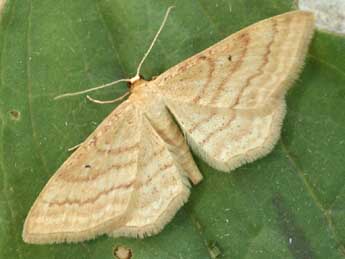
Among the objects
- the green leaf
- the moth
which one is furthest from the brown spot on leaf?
the moth

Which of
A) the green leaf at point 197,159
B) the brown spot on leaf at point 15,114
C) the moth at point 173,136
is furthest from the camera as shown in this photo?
the brown spot on leaf at point 15,114

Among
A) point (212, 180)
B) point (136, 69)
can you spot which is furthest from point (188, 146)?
point (136, 69)

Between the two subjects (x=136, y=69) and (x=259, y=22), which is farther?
(x=136, y=69)

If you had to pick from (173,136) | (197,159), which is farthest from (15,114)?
(197,159)

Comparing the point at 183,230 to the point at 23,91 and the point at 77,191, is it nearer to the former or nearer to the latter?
the point at 77,191

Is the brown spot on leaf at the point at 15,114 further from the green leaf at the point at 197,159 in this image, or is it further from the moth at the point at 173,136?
the moth at the point at 173,136

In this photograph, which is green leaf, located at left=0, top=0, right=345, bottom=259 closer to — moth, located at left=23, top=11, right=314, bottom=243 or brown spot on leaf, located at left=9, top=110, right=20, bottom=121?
brown spot on leaf, located at left=9, top=110, right=20, bottom=121

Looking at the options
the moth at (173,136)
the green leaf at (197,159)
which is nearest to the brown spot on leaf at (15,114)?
the green leaf at (197,159)
